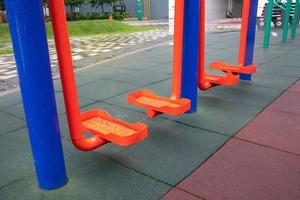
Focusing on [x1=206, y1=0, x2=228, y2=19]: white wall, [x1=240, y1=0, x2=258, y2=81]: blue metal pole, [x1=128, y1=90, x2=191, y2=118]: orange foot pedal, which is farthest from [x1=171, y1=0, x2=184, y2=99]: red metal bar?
[x1=206, y1=0, x2=228, y2=19]: white wall

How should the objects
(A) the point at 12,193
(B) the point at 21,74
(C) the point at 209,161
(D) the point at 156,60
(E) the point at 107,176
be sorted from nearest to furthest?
(B) the point at 21,74 < (A) the point at 12,193 < (E) the point at 107,176 < (C) the point at 209,161 < (D) the point at 156,60

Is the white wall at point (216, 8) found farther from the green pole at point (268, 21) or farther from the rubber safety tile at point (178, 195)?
the rubber safety tile at point (178, 195)

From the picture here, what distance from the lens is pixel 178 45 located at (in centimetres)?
287

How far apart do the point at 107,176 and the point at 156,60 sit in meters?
4.63

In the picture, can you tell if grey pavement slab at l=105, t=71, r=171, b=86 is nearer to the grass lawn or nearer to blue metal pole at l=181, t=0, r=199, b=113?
blue metal pole at l=181, t=0, r=199, b=113

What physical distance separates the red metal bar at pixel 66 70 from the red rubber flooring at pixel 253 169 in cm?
67

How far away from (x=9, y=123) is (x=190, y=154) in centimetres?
189

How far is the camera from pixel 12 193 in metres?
1.85

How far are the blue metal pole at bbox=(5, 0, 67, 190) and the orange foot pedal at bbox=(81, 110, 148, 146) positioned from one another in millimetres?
347

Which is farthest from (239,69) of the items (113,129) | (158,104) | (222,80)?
(113,129)

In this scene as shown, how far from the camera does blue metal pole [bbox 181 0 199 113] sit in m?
2.81

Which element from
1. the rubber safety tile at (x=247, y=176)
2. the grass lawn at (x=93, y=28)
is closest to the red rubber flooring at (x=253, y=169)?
the rubber safety tile at (x=247, y=176)

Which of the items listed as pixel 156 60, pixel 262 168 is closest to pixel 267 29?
pixel 156 60

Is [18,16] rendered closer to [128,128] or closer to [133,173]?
[128,128]
